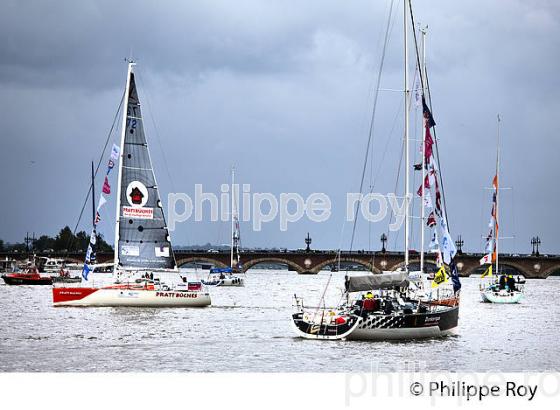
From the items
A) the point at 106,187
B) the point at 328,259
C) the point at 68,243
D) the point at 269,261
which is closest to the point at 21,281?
the point at 68,243

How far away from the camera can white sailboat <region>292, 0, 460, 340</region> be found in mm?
30969

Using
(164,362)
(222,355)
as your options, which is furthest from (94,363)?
(222,355)

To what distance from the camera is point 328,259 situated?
12875cm

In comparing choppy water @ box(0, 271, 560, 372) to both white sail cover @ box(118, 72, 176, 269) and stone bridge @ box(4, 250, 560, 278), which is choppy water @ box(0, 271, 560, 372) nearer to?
white sail cover @ box(118, 72, 176, 269)

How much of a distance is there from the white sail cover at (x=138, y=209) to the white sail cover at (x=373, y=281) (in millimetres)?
15265

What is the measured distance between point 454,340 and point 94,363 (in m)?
13.4

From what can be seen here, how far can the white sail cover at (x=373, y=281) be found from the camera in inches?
1209

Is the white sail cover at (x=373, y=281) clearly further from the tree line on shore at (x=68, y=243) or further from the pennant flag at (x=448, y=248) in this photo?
the tree line on shore at (x=68, y=243)

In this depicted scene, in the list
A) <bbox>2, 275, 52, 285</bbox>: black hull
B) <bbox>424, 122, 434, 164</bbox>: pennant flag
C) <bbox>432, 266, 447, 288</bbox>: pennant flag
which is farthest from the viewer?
<bbox>2, 275, 52, 285</bbox>: black hull

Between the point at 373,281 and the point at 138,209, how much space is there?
1649 cm

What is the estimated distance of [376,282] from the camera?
30828 mm

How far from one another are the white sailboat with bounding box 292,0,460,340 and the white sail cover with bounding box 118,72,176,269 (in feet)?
42.2

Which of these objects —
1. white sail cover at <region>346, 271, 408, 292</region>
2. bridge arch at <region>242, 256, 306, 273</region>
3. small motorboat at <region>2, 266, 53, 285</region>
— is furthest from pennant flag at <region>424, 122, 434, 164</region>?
bridge arch at <region>242, 256, 306, 273</region>
